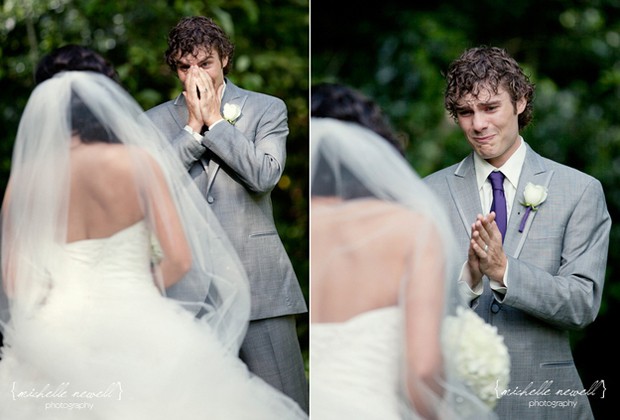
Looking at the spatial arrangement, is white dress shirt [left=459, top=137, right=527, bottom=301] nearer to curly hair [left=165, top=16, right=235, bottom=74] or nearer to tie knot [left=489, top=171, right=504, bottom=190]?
tie knot [left=489, top=171, right=504, bottom=190]

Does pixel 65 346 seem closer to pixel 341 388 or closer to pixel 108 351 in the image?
pixel 108 351

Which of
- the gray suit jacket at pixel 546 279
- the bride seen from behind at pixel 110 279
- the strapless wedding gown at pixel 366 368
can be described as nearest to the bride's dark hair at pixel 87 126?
the bride seen from behind at pixel 110 279

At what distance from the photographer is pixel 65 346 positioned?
338cm

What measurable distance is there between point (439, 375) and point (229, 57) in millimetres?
1418

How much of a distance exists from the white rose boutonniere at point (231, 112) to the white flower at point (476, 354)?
105 centimetres

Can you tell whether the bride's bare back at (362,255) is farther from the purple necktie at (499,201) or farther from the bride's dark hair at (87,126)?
the bride's dark hair at (87,126)

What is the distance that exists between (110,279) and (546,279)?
1.55 meters

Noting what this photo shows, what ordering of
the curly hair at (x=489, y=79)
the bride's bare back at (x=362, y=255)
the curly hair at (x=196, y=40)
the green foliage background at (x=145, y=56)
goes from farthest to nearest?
the green foliage background at (x=145, y=56)
the curly hair at (x=196, y=40)
the curly hair at (x=489, y=79)
the bride's bare back at (x=362, y=255)

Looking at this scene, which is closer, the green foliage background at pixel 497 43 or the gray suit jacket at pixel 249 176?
the gray suit jacket at pixel 249 176

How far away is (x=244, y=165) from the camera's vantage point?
3.36m

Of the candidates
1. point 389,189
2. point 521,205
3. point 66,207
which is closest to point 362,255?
point 389,189

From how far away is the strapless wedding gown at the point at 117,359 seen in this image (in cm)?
336

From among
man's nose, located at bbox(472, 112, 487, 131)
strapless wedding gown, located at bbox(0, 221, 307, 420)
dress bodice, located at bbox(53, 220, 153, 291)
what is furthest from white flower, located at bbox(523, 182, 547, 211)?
dress bodice, located at bbox(53, 220, 153, 291)

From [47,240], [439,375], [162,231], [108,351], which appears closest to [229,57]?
[162,231]
